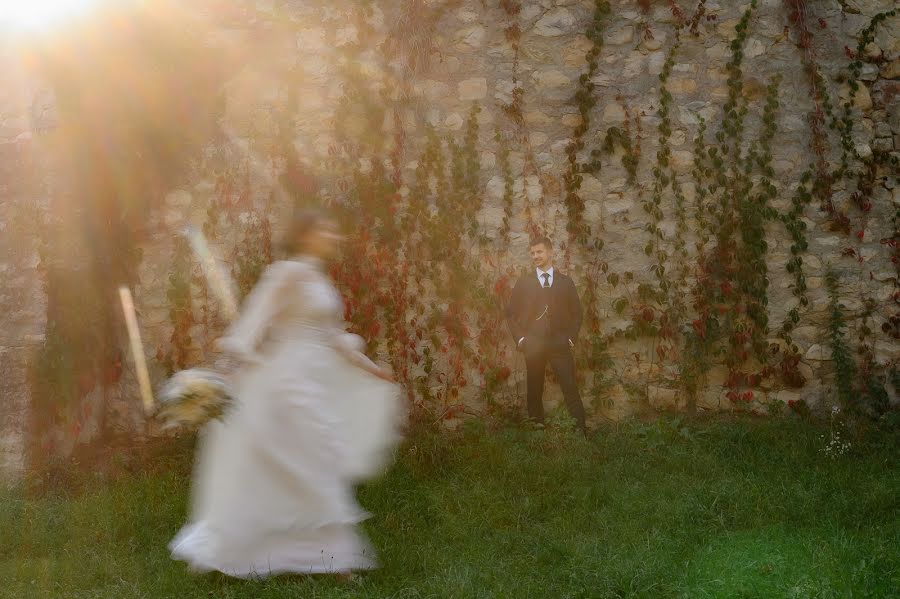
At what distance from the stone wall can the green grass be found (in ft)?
3.53

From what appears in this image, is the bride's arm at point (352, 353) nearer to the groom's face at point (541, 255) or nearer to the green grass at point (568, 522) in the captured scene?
the green grass at point (568, 522)

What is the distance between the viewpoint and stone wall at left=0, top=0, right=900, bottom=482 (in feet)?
21.8

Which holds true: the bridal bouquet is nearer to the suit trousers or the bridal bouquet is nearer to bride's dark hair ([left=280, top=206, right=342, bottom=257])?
bride's dark hair ([left=280, top=206, right=342, bottom=257])

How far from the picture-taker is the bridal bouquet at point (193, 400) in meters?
3.40

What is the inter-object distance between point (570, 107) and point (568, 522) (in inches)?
158

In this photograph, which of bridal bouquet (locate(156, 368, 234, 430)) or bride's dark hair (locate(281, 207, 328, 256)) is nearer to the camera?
bridal bouquet (locate(156, 368, 234, 430))

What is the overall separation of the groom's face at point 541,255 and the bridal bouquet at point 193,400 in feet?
11.2

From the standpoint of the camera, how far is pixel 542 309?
6297mm

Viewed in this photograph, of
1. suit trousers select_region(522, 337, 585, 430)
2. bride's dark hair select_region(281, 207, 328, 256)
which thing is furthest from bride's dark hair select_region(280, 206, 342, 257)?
suit trousers select_region(522, 337, 585, 430)

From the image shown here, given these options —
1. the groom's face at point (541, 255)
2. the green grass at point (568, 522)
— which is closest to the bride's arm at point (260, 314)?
the green grass at point (568, 522)

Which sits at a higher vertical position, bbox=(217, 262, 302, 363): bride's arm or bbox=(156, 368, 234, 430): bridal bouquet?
bbox=(217, 262, 302, 363): bride's arm

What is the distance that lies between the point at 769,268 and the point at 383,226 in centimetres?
344

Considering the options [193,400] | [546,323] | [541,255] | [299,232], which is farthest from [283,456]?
[541,255]

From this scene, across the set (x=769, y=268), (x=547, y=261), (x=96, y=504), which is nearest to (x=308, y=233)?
(x=96, y=504)
